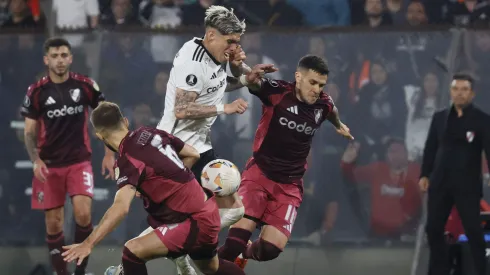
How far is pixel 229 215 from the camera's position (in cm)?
846

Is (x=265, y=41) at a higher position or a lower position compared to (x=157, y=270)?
higher

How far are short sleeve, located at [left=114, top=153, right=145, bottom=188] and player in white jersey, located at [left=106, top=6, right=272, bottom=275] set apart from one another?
100cm

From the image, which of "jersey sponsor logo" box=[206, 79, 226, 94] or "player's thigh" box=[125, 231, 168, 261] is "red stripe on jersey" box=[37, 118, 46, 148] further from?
"player's thigh" box=[125, 231, 168, 261]

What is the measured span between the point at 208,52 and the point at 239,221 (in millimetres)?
1497

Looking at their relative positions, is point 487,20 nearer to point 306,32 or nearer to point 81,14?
point 306,32

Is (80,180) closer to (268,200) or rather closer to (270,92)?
(268,200)

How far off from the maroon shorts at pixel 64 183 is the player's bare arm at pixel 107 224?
3402mm

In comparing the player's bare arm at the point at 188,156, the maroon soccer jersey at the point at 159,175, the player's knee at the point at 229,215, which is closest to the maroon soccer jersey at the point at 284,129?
the player's knee at the point at 229,215

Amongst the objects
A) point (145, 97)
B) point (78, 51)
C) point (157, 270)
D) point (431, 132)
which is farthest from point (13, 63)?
point (431, 132)

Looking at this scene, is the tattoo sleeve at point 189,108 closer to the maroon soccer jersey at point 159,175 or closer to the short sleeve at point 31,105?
the maroon soccer jersey at point 159,175

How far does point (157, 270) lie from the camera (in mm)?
11070

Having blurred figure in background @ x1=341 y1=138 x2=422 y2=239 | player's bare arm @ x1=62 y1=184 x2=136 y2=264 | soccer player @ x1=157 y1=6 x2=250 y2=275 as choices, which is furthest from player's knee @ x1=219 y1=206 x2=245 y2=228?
blurred figure in background @ x1=341 y1=138 x2=422 y2=239

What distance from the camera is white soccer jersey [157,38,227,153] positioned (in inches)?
323

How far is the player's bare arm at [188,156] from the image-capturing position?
7.65 metres
